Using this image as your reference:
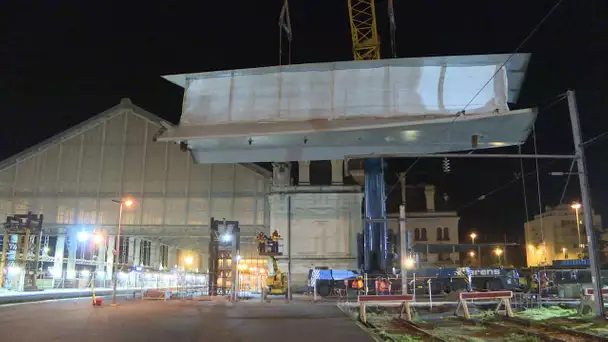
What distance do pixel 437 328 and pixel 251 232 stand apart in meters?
34.8

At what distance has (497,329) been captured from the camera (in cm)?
1575

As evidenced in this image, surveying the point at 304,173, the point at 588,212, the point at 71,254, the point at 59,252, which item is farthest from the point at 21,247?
the point at 588,212

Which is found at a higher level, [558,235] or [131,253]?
[558,235]

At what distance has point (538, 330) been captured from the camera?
15195 millimetres

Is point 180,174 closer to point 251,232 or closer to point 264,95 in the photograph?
point 251,232

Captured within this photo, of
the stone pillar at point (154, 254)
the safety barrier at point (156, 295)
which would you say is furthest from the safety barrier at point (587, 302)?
the stone pillar at point (154, 254)

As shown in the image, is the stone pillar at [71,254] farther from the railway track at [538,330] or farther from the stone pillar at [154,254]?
the railway track at [538,330]

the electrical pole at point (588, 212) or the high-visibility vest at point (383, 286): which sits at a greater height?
the electrical pole at point (588, 212)

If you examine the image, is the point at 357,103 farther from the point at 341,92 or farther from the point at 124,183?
the point at 124,183

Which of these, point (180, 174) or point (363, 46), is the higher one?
point (363, 46)

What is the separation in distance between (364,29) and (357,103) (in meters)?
26.1

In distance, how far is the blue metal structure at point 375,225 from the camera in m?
32.8

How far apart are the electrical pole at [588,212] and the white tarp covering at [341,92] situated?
10.2 feet

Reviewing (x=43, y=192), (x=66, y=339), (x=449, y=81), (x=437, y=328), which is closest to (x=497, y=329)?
(x=437, y=328)
